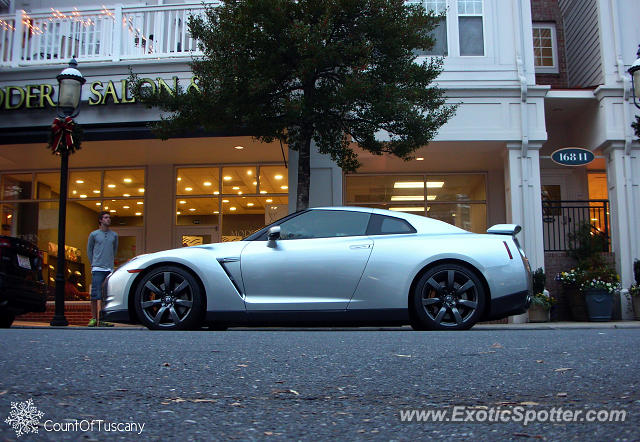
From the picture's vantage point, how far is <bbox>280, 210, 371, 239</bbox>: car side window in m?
6.49

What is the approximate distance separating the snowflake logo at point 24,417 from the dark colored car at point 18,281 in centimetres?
692

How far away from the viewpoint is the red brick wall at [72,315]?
44.9ft

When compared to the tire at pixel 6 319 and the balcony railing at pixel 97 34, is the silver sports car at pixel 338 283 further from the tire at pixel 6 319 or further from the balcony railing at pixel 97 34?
the balcony railing at pixel 97 34

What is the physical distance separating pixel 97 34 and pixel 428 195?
28.8 feet

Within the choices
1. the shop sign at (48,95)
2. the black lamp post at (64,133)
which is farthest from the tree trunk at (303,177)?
the shop sign at (48,95)

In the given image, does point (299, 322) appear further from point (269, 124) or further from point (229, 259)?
point (269, 124)

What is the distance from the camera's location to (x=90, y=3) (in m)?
17.7

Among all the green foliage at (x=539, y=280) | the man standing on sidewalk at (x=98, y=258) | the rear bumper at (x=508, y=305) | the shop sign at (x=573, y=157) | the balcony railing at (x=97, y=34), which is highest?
the balcony railing at (x=97, y=34)

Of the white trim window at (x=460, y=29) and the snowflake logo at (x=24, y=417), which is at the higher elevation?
the white trim window at (x=460, y=29)

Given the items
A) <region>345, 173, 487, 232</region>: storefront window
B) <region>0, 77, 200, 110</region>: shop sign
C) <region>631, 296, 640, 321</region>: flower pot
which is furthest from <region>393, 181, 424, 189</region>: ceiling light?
<region>0, 77, 200, 110</region>: shop sign

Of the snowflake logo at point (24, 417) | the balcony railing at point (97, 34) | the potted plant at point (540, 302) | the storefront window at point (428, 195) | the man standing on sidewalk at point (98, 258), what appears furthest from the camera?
the storefront window at point (428, 195)

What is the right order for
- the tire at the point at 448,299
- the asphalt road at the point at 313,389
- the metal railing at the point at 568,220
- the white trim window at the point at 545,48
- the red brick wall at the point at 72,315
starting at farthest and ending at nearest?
the white trim window at the point at 545,48 < the metal railing at the point at 568,220 < the red brick wall at the point at 72,315 < the tire at the point at 448,299 < the asphalt road at the point at 313,389

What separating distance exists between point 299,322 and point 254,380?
11.0 feet

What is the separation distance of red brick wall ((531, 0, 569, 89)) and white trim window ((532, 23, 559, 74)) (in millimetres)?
103
